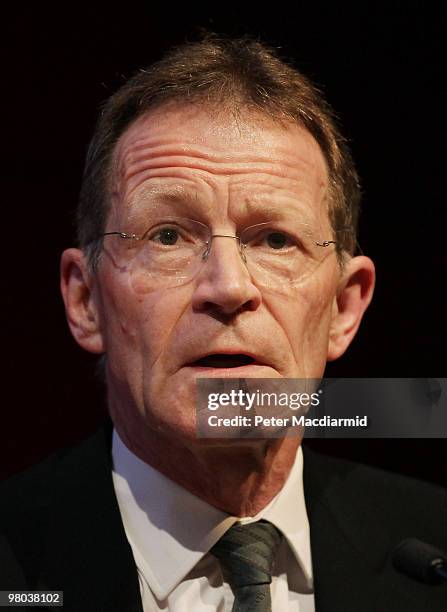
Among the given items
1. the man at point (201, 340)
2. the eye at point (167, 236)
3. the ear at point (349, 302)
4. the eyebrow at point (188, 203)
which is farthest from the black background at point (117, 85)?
the eye at point (167, 236)

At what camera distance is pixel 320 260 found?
211cm

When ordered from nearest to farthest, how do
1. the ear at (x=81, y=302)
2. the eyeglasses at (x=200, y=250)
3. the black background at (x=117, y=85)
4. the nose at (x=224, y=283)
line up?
the nose at (x=224, y=283) < the eyeglasses at (x=200, y=250) < the ear at (x=81, y=302) < the black background at (x=117, y=85)

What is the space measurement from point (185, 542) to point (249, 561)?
0.50ft

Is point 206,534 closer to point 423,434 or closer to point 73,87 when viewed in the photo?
point 423,434

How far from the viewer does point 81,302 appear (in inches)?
88.0

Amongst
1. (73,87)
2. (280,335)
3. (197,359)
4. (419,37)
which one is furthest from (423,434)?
(73,87)

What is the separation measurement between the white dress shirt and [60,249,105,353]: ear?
0.93 feet

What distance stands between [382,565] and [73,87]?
1630 millimetres

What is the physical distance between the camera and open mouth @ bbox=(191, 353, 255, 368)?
190cm

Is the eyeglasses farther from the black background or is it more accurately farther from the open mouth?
the black background

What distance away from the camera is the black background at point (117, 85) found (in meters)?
2.49

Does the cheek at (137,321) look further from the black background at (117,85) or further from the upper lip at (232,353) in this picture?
the black background at (117,85)

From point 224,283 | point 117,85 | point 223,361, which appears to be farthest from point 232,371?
point 117,85

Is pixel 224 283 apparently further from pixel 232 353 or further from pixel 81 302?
pixel 81 302
